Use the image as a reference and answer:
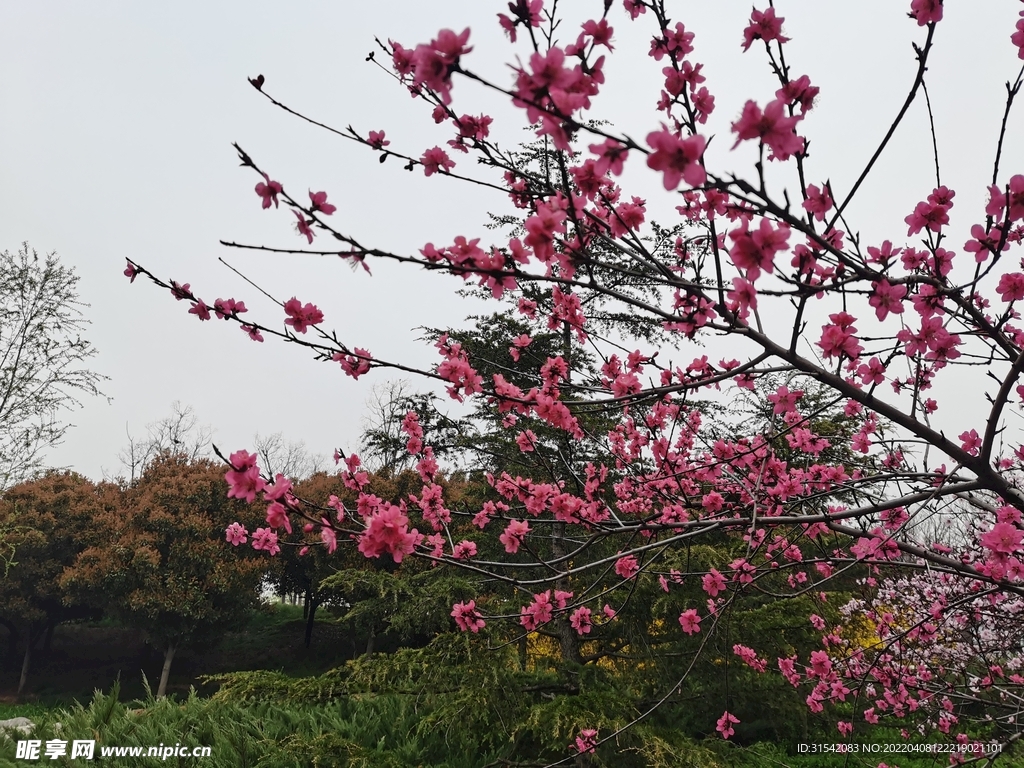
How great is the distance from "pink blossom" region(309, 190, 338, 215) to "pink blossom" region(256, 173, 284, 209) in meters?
0.10

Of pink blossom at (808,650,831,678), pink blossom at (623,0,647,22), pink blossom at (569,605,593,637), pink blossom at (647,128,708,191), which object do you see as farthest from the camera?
pink blossom at (808,650,831,678)

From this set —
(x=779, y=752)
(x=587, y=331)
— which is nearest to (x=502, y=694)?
(x=587, y=331)

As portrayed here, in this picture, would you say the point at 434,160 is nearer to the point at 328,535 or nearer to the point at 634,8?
the point at 634,8

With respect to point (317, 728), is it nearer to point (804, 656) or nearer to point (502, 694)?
point (502, 694)

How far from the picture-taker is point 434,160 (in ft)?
7.38

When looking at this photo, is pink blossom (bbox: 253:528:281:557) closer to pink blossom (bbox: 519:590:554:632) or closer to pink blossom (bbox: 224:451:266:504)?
pink blossom (bbox: 224:451:266:504)

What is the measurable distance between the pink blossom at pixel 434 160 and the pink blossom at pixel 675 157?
132 centimetres

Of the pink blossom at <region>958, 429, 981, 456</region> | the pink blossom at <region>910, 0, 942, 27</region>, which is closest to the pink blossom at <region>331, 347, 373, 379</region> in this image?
the pink blossom at <region>910, 0, 942, 27</region>

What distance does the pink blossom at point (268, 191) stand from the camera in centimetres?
168

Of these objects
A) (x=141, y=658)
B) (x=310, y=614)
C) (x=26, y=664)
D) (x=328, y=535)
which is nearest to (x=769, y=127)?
(x=328, y=535)

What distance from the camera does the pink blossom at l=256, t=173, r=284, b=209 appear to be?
168cm

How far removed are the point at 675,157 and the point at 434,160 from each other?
1.38 meters

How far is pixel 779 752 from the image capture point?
293 inches

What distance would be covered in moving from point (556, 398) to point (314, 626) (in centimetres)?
1889
